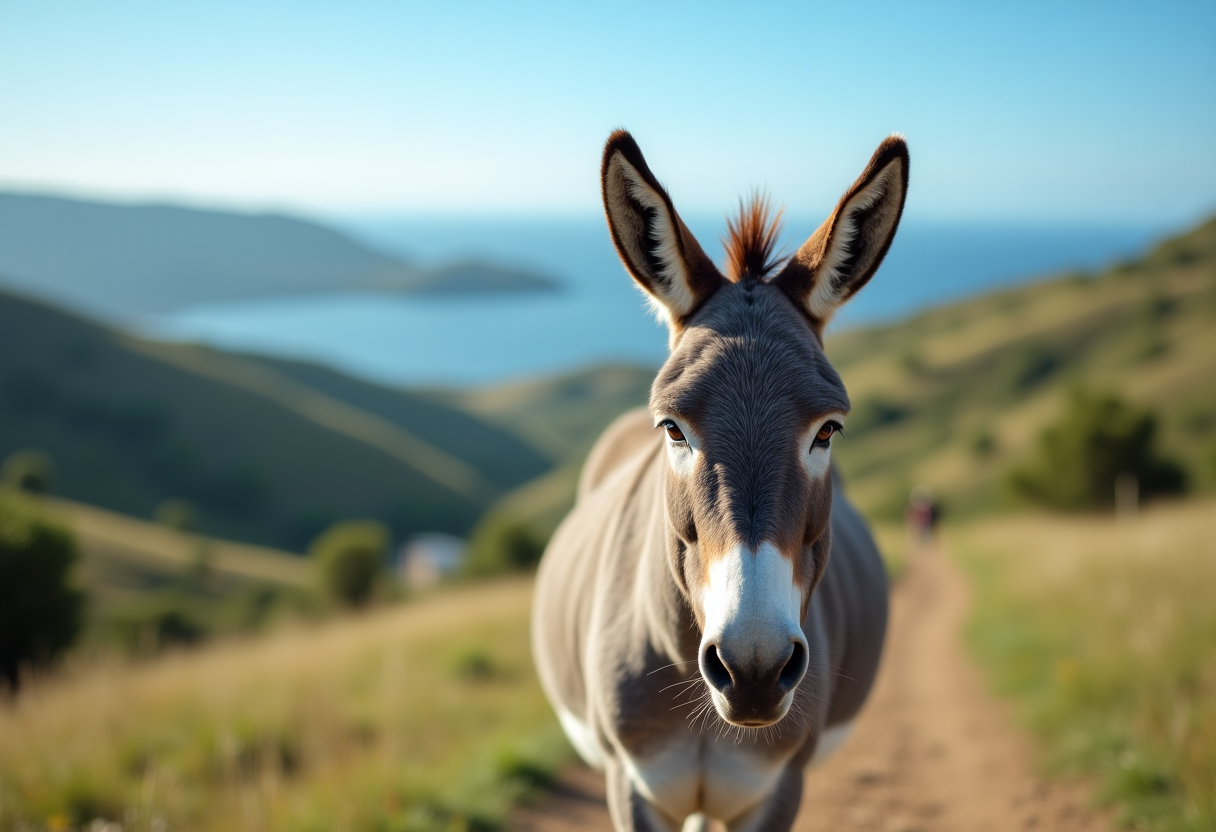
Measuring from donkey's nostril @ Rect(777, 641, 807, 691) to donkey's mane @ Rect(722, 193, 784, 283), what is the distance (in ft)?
4.59

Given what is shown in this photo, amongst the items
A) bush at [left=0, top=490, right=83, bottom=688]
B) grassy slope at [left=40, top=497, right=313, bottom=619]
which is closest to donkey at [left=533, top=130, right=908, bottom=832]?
bush at [left=0, top=490, right=83, bottom=688]

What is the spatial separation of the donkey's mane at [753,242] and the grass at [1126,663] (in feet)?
13.8

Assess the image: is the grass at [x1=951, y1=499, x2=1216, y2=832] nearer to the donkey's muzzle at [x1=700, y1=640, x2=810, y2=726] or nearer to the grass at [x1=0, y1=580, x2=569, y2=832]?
the donkey's muzzle at [x1=700, y1=640, x2=810, y2=726]

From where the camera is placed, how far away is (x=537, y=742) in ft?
22.1

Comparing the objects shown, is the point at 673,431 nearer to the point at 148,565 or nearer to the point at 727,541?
the point at 727,541

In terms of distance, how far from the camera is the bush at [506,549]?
124 ft

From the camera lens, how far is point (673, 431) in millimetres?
2490

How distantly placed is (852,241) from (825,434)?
78 cm

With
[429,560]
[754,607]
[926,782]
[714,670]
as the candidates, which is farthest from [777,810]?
[429,560]

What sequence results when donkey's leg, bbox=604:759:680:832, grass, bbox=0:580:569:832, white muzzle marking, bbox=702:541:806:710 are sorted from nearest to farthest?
white muzzle marking, bbox=702:541:806:710, donkey's leg, bbox=604:759:680:832, grass, bbox=0:580:569:832

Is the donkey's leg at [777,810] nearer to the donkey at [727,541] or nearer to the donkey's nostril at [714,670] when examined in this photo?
the donkey at [727,541]

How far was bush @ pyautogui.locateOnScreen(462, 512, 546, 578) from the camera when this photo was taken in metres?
37.9

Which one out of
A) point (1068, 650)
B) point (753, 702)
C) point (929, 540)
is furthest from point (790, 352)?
point (929, 540)

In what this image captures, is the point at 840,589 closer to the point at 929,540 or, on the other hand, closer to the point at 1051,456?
the point at 929,540
